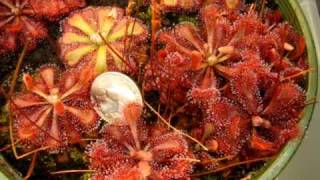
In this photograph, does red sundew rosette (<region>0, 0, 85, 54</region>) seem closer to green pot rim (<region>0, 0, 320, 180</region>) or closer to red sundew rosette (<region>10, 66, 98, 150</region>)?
red sundew rosette (<region>10, 66, 98, 150</region>)

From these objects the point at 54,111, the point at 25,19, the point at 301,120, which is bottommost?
the point at 301,120

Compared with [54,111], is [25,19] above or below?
above

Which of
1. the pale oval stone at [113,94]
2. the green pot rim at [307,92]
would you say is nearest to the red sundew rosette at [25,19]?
the pale oval stone at [113,94]

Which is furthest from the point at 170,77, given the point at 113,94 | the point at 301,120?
the point at 301,120

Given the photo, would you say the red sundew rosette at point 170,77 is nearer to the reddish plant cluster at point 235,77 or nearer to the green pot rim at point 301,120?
the reddish plant cluster at point 235,77

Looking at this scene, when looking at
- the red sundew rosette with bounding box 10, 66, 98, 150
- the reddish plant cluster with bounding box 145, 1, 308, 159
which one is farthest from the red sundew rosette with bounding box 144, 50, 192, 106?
the red sundew rosette with bounding box 10, 66, 98, 150

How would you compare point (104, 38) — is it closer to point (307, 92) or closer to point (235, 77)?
point (235, 77)

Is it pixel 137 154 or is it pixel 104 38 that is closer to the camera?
pixel 137 154
